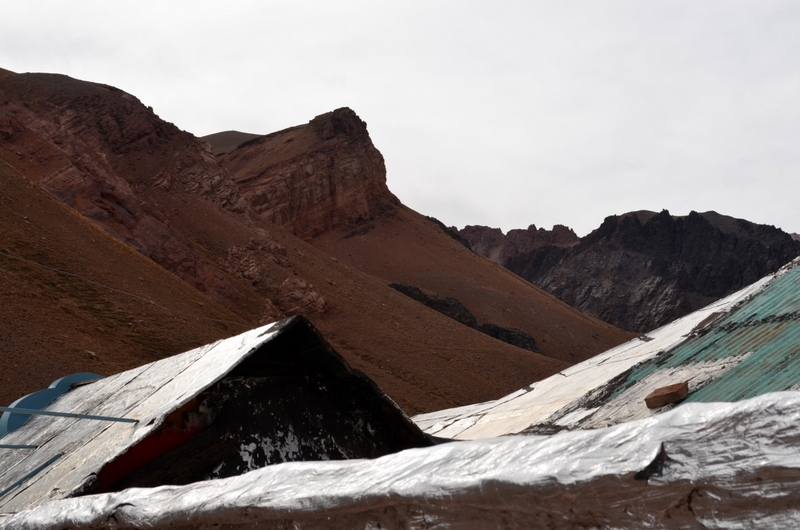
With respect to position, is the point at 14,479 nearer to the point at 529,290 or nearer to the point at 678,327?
the point at 678,327

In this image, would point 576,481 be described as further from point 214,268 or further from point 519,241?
point 519,241

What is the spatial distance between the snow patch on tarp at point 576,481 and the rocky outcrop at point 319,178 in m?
58.3

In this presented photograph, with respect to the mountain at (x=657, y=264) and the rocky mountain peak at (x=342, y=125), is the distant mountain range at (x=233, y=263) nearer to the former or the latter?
the rocky mountain peak at (x=342, y=125)

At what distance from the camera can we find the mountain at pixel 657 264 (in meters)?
87.2

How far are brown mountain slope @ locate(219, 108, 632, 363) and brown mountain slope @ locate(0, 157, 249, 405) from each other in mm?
30431

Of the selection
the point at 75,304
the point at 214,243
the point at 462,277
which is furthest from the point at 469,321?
the point at 75,304

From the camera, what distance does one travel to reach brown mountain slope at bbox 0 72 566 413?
32.0 metres

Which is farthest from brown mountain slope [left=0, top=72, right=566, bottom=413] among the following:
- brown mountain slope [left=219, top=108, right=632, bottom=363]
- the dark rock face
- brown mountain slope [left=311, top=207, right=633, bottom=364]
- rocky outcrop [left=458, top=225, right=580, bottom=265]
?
rocky outcrop [left=458, top=225, right=580, bottom=265]

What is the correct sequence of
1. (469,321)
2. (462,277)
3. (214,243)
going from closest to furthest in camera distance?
1. (214,243)
2. (469,321)
3. (462,277)

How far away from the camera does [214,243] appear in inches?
1516

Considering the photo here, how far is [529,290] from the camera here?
66.3 m

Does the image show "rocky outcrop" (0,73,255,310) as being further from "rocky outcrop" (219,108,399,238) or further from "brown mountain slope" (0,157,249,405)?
"rocky outcrop" (219,108,399,238)

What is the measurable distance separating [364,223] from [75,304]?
4428 cm

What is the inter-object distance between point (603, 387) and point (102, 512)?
21.7 feet
